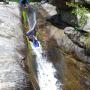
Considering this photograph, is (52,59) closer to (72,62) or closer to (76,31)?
(72,62)

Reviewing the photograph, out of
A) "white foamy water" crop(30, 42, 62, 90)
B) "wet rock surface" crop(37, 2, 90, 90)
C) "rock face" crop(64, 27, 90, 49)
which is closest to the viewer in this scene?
"white foamy water" crop(30, 42, 62, 90)

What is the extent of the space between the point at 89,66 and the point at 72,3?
4504 mm

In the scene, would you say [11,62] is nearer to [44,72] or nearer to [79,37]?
[44,72]

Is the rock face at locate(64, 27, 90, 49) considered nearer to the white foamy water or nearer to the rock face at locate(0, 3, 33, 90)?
the white foamy water

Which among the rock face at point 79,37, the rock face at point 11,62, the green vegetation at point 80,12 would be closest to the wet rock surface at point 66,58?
the rock face at point 79,37

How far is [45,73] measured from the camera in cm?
1328

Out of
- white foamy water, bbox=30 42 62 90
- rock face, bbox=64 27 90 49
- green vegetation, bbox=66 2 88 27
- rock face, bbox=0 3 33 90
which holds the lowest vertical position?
white foamy water, bbox=30 42 62 90

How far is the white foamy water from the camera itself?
39.5 feet

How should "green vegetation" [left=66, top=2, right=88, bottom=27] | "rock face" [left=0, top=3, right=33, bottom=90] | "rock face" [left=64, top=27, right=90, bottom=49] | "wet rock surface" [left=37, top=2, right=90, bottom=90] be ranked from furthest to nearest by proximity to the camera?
1. "green vegetation" [left=66, top=2, right=88, bottom=27]
2. "rock face" [left=64, top=27, right=90, bottom=49]
3. "wet rock surface" [left=37, top=2, right=90, bottom=90]
4. "rock face" [left=0, top=3, right=33, bottom=90]

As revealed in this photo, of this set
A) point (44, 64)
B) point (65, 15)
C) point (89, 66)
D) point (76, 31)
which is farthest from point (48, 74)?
point (65, 15)

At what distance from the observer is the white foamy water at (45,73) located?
12.1 m

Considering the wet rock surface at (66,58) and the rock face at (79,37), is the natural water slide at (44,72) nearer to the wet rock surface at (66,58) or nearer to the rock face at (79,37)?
the wet rock surface at (66,58)

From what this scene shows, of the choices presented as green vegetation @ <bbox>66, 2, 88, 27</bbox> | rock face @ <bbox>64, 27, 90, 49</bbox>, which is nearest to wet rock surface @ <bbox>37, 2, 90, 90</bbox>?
rock face @ <bbox>64, 27, 90, 49</bbox>

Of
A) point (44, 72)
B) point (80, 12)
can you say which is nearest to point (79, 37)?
point (80, 12)
